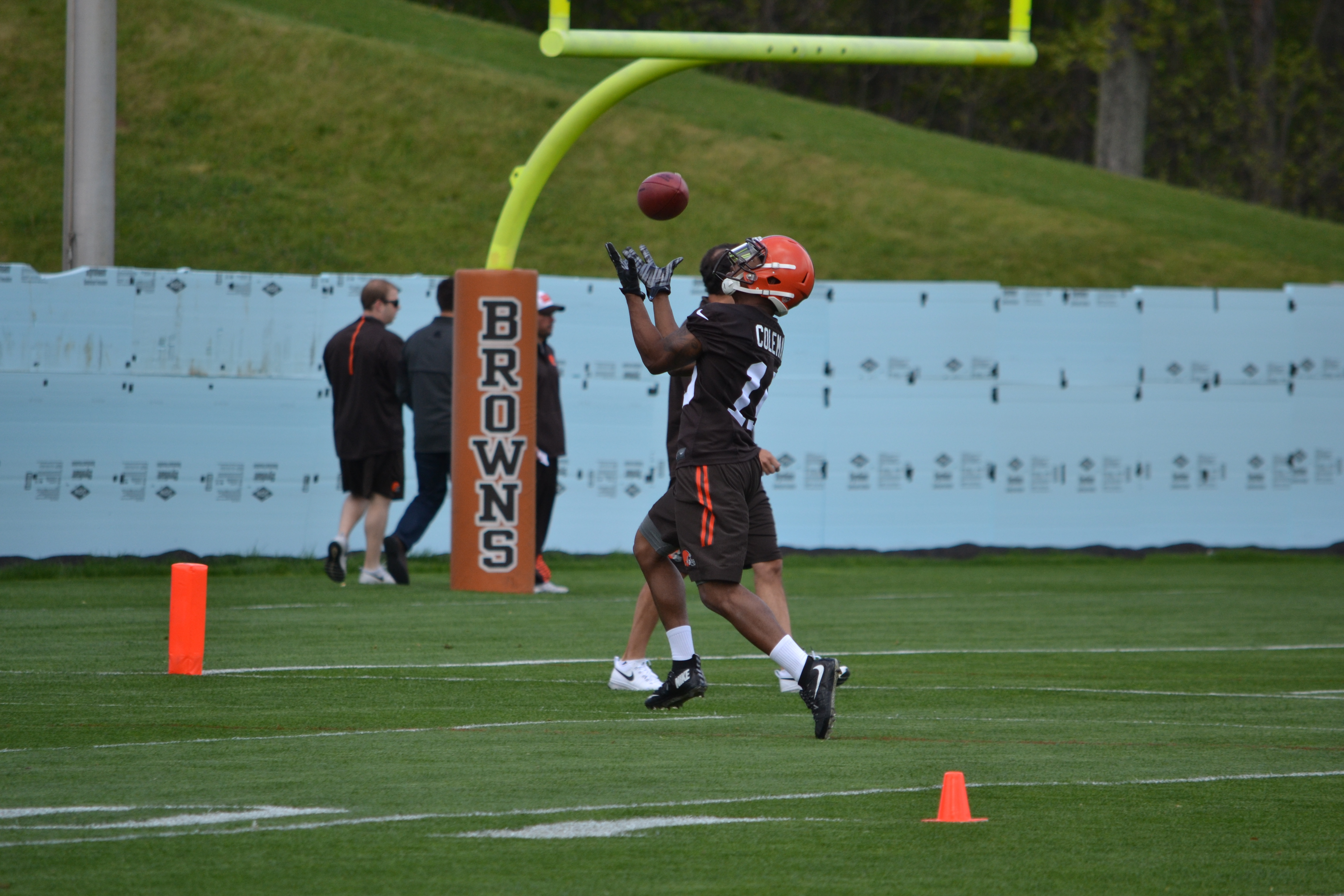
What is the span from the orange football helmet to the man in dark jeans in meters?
6.65

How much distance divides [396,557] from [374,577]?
46 centimetres

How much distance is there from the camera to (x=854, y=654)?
10.2 meters

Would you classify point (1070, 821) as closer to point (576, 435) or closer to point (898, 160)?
→ point (576, 435)

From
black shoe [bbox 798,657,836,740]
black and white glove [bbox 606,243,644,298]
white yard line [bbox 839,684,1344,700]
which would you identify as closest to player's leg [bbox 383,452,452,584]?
white yard line [bbox 839,684,1344,700]

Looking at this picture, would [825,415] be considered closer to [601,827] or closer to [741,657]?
[741,657]

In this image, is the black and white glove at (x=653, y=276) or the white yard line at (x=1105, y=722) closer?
the black and white glove at (x=653, y=276)

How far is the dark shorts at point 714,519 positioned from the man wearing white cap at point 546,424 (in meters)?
6.37

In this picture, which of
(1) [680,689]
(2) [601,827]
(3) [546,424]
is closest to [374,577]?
(3) [546,424]

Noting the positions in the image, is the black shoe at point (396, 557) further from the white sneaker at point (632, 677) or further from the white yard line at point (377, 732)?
the white yard line at point (377, 732)

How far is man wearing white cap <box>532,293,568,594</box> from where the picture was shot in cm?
1364

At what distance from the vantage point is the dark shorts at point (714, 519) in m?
7.06

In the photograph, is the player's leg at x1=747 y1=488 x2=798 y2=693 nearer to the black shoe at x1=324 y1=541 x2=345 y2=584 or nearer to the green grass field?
the green grass field

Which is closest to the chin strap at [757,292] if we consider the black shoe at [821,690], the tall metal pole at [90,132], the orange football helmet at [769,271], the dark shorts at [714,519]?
the orange football helmet at [769,271]

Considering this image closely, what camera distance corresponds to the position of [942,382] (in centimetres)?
1780
